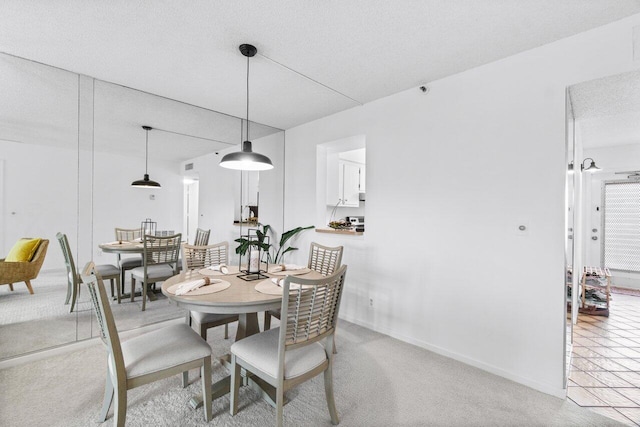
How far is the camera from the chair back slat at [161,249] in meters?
2.95

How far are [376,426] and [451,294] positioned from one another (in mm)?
1336

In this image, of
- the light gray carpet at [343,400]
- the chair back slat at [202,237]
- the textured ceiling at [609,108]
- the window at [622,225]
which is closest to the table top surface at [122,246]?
the chair back slat at [202,237]

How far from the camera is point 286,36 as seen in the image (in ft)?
6.56

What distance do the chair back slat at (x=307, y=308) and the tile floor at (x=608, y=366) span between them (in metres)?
1.91

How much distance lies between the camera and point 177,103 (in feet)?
10.5

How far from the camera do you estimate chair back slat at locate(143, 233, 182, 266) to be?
295cm

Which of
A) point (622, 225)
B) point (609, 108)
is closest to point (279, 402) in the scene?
point (609, 108)

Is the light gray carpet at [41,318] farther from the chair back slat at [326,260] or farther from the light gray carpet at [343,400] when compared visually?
the chair back slat at [326,260]

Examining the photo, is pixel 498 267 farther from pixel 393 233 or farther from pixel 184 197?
pixel 184 197

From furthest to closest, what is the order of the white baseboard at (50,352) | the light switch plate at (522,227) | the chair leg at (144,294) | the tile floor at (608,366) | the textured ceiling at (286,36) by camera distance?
the chair leg at (144,294)
the white baseboard at (50,352)
the light switch plate at (522,227)
the tile floor at (608,366)
the textured ceiling at (286,36)

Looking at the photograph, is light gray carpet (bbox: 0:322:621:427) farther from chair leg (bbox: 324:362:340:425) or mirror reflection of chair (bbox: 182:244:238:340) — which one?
mirror reflection of chair (bbox: 182:244:238:340)

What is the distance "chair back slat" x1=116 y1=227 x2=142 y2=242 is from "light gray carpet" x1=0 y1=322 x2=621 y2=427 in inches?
43.1

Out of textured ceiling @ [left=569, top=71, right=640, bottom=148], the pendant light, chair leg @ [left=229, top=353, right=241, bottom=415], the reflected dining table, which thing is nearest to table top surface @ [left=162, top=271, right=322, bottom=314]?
the reflected dining table

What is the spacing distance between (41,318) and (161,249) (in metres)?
1.11
